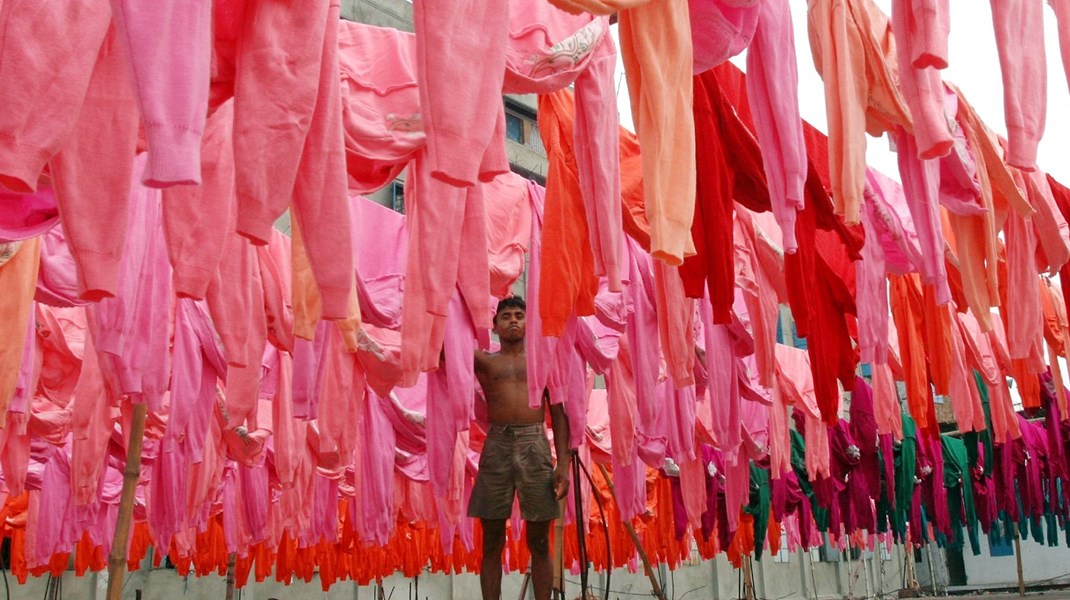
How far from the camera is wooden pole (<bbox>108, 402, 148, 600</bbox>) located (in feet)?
17.8

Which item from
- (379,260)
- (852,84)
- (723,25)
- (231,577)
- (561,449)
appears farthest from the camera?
(231,577)

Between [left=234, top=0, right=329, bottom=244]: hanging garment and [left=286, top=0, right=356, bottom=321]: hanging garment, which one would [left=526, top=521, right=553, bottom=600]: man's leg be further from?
[left=234, top=0, right=329, bottom=244]: hanging garment

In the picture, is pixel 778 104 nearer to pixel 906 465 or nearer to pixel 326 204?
pixel 326 204

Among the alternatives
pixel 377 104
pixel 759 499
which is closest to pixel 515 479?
pixel 377 104

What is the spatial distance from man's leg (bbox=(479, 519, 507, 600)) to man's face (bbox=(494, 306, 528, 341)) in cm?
126

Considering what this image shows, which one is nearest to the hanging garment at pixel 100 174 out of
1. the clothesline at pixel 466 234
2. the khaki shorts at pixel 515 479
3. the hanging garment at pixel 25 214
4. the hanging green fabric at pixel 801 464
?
the clothesline at pixel 466 234

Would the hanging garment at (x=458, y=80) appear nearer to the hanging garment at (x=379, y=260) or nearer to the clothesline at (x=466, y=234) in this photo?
the clothesline at (x=466, y=234)

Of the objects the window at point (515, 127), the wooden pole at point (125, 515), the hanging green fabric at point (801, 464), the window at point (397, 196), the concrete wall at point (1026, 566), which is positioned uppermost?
the window at point (515, 127)

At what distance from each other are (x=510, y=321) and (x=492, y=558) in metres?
1.52

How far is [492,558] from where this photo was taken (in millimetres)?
4691

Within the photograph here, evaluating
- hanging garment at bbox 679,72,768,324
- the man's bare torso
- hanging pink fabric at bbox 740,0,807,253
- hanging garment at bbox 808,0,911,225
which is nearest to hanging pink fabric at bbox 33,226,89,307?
the man's bare torso

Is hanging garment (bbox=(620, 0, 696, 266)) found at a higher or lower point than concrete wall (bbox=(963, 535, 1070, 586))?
higher

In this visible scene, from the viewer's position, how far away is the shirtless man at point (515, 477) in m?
4.64

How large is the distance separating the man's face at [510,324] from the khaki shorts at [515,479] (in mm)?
798
